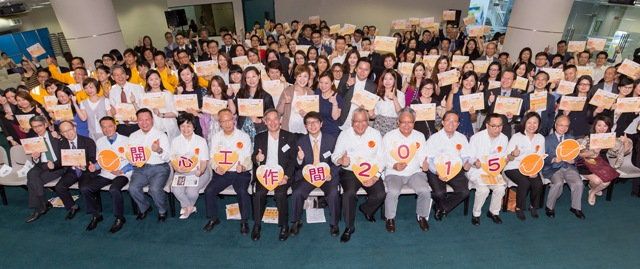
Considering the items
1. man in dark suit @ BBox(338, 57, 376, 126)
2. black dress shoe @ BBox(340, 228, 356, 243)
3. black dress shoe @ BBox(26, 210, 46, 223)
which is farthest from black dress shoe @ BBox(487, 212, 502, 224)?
black dress shoe @ BBox(26, 210, 46, 223)

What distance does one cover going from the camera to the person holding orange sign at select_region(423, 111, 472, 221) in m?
4.07

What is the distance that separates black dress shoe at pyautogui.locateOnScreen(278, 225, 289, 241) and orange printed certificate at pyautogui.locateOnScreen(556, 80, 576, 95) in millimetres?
4189

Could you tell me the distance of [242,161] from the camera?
4207 millimetres

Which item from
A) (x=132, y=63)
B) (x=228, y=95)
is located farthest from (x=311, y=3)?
(x=228, y=95)

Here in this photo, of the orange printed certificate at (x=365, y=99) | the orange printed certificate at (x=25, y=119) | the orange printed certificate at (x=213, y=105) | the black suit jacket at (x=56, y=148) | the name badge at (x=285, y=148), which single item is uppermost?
the orange printed certificate at (x=365, y=99)

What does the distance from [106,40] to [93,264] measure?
5669 mm

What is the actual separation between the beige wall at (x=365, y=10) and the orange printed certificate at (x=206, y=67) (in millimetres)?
8404

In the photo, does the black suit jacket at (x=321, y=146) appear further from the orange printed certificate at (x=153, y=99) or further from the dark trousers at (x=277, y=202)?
the orange printed certificate at (x=153, y=99)

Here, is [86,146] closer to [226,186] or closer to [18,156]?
[18,156]

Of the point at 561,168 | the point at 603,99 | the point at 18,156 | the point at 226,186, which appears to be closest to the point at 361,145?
the point at 226,186

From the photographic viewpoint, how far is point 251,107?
166 inches

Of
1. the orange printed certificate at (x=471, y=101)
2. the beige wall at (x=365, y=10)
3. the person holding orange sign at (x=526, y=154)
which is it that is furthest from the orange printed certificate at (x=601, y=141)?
the beige wall at (x=365, y=10)

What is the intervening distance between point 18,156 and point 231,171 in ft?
9.89

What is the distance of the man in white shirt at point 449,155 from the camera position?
4.10 metres
